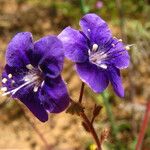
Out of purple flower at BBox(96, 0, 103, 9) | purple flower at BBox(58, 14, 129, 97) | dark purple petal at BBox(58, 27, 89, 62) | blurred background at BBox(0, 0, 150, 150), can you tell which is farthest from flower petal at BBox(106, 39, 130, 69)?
purple flower at BBox(96, 0, 103, 9)

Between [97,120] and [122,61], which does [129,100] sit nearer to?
[97,120]

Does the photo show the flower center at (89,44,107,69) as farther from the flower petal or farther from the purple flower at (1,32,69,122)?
the purple flower at (1,32,69,122)

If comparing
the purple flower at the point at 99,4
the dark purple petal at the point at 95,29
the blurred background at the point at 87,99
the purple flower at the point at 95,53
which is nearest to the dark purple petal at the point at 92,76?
the purple flower at the point at 95,53

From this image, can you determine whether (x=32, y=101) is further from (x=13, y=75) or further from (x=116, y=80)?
(x=116, y=80)

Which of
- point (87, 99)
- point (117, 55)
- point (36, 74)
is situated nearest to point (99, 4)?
point (87, 99)

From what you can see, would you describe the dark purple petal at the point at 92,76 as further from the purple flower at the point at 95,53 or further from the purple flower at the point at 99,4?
the purple flower at the point at 99,4

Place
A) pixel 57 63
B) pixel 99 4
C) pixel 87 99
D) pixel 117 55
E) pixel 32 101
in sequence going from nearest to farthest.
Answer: pixel 57 63 → pixel 32 101 → pixel 117 55 → pixel 87 99 → pixel 99 4

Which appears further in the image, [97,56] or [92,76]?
Result: [97,56]

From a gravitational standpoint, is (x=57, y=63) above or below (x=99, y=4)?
above
